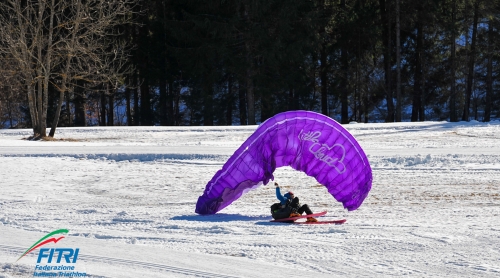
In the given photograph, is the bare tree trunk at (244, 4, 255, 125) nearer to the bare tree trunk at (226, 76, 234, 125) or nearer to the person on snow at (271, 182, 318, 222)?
the bare tree trunk at (226, 76, 234, 125)

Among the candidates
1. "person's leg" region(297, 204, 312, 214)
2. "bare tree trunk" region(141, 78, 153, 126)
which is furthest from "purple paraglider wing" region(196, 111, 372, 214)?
"bare tree trunk" region(141, 78, 153, 126)

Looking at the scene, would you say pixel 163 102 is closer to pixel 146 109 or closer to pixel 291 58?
pixel 146 109

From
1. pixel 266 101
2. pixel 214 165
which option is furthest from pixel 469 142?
pixel 266 101

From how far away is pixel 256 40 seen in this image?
131ft

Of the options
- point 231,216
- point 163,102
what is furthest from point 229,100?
point 231,216

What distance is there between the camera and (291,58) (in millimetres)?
40594

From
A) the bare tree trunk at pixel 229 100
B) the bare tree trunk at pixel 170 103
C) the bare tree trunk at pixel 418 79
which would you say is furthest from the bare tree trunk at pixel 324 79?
the bare tree trunk at pixel 170 103

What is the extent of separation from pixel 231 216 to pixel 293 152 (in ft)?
5.40

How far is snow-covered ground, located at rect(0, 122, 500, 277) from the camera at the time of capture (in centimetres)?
789

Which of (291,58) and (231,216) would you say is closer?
(231,216)

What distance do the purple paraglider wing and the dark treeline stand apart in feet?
90.3

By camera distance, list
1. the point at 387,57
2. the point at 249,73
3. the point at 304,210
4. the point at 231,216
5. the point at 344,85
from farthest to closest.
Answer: the point at 344,85, the point at 387,57, the point at 249,73, the point at 231,216, the point at 304,210

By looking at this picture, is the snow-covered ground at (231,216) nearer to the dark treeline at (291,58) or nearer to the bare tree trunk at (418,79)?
the dark treeline at (291,58)

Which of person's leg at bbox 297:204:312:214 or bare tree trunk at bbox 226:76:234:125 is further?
bare tree trunk at bbox 226:76:234:125
